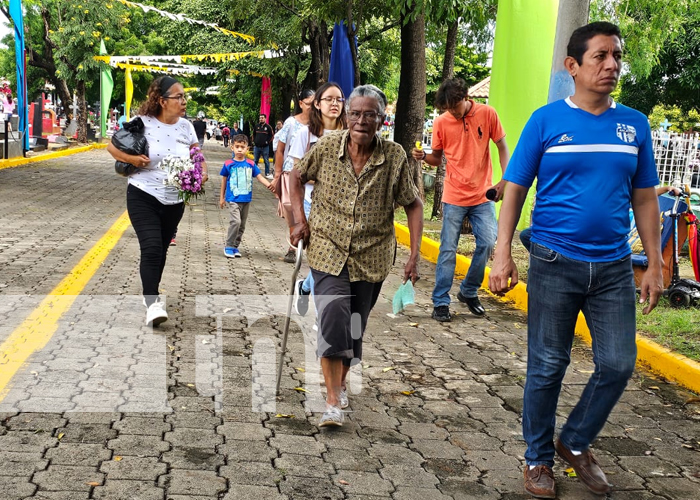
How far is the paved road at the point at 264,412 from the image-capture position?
3.84 metres

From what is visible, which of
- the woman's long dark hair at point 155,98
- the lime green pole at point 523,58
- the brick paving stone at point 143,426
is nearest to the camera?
the brick paving stone at point 143,426

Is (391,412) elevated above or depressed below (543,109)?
below

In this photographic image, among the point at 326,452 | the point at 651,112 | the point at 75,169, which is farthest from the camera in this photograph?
the point at 651,112

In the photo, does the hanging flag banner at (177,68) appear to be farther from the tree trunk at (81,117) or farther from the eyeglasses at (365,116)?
the eyeglasses at (365,116)

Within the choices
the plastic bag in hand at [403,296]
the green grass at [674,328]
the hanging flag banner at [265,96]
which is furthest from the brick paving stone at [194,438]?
the hanging flag banner at [265,96]

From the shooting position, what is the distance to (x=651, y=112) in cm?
3794

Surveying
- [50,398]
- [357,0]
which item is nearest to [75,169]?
[357,0]

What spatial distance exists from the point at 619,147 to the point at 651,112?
36.6m

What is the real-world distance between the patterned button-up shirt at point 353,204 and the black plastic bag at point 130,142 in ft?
7.45

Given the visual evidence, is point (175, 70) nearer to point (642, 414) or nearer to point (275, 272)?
point (275, 272)

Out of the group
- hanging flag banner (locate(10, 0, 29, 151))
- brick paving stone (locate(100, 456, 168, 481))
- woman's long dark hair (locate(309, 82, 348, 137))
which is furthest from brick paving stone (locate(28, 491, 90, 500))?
hanging flag banner (locate(10, 0, 29, 151))

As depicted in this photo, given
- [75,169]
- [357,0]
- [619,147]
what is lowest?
[75,169]

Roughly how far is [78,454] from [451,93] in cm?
439

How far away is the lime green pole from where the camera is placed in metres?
9.62
